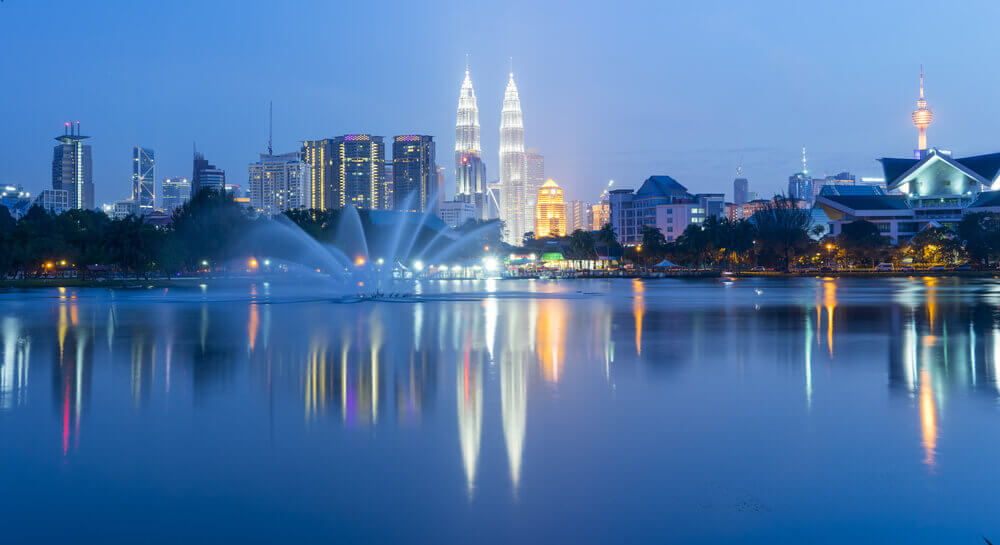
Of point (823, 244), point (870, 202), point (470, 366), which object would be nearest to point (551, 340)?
point (470, 366)

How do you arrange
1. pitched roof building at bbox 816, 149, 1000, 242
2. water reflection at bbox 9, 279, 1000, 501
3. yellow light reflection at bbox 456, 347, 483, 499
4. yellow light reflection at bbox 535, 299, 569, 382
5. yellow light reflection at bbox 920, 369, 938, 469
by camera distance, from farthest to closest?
pitched roof building at bbox 816, 149, 1000, 242
yellow light reflection at bbox 535, 299, 569, 382
water reflection at bbox 9, 279, 1000, 501
yellow light reflection at bbox 920, 369, 938, 469
yellow light reflection at bbox 456, 347, 483, 499

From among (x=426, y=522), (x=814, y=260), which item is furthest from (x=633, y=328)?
(x=814, y=260)

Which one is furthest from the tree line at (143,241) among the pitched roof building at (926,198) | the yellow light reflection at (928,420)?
the pitched roof building at (926,198)

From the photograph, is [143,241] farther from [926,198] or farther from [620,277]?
[926,198]

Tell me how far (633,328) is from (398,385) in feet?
50.3

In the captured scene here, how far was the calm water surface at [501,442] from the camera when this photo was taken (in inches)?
306

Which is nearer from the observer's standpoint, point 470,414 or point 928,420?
point 928,420

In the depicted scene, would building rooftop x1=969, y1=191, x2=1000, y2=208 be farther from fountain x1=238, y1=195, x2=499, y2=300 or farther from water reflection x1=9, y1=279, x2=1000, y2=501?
water reflection x1=9, y1=279, x2=1000, y2=501

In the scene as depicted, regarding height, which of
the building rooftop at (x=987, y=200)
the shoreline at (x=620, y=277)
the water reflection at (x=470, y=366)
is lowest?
the water reflection at (x=470, y=366)

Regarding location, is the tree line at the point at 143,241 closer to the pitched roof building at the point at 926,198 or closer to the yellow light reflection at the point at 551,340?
the yellow light reflection at the point at 551,340

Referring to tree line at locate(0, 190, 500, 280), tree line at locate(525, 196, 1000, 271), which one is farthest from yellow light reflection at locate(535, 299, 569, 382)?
tree line at locate(525, 196, 1000, 271)

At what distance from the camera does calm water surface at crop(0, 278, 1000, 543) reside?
25.5 ft

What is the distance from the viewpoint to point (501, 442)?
1101 cm

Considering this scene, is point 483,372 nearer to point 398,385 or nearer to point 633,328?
point 398,385
